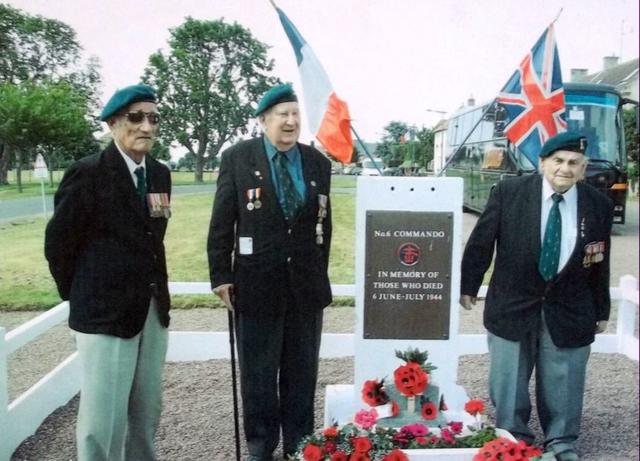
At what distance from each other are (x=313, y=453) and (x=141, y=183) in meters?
1.25

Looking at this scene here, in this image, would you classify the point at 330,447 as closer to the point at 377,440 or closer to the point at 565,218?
the point at 377,440

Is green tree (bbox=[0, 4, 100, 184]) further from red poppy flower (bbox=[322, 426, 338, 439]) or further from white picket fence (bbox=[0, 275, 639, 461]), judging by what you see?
red poppy flower (bbox=[322, 426, 338, 439])

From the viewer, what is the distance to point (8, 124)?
2.79 metres

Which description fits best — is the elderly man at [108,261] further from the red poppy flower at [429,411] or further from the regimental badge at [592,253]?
the regimental badge at [592,253]

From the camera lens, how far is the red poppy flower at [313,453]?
7.99ft

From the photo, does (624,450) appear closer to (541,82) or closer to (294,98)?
(541,82)

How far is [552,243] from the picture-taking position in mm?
2818

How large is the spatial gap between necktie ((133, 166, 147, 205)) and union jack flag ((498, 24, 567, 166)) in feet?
6.19

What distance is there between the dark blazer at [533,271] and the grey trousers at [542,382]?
0.07 m

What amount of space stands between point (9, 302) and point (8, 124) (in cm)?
120

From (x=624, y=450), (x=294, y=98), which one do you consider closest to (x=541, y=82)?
(x=294, y=98)

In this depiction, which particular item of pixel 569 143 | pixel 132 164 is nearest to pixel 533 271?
pixel 569 143

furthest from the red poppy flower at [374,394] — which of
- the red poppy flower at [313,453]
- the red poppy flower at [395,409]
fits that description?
the red poppy flower at [313,453]

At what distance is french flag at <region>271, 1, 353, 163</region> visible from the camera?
9.37 feet
